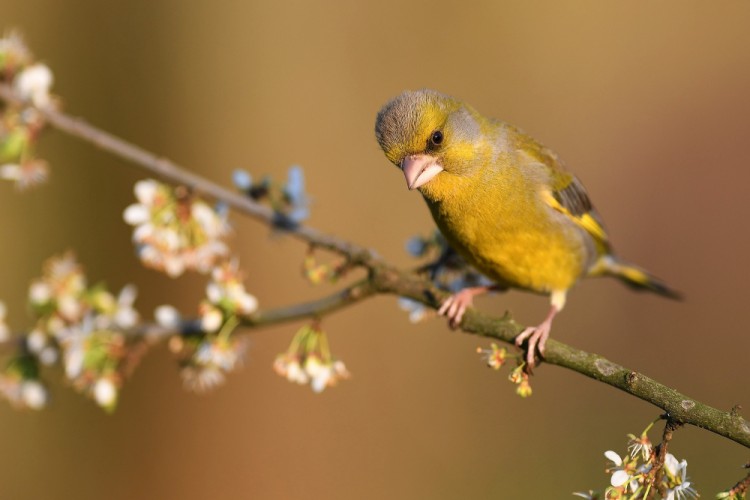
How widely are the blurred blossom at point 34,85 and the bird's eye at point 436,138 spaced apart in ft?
4.90

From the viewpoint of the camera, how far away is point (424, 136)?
346 cm

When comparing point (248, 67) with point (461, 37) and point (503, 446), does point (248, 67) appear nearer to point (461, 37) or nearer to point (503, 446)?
point (461, 37)

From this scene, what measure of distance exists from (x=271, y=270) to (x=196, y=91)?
186 cm

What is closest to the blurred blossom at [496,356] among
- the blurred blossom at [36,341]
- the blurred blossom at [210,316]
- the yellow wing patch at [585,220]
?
the blurred blossom at [210,316]

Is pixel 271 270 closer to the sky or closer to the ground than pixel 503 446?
closer to the sky

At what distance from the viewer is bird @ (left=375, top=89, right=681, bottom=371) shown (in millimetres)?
3459

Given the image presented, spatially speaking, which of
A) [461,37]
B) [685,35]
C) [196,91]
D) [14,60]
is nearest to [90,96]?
[196,91]

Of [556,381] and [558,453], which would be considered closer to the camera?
[558,453]

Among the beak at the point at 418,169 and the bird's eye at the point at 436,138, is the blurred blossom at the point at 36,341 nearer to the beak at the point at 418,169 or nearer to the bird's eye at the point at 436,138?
the beak at the point at 418,169

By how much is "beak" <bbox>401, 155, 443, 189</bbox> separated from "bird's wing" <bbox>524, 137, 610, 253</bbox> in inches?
29.4

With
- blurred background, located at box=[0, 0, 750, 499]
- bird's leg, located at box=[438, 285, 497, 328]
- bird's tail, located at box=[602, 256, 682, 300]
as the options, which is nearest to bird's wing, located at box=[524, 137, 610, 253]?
bird's tail, located at box=[602, 256, 682, 300]

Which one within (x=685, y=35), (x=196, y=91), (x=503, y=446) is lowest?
(x=503, y=446)

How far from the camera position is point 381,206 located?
7949 mm

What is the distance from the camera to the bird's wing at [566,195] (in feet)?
13.6
